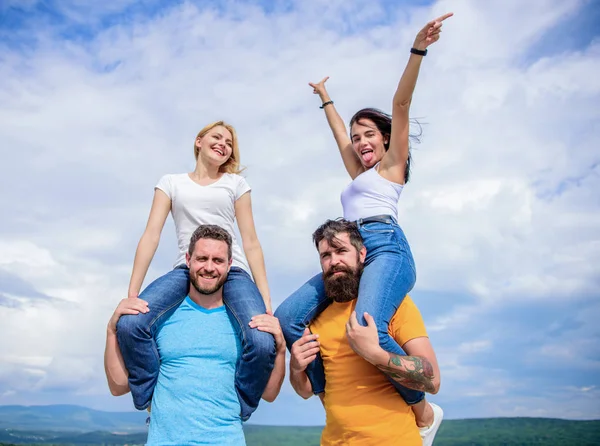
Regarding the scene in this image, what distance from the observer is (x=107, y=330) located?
5938 mm

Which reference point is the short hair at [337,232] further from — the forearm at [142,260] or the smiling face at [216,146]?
the forearm at [142,260]

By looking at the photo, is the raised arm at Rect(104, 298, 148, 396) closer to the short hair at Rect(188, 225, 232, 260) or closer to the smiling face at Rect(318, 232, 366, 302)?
the short hair at Rect(188, 225, 232, 260)

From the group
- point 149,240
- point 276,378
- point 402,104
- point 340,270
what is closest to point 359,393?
point 276,378

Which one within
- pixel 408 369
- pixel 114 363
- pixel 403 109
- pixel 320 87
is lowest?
pixel 408 369

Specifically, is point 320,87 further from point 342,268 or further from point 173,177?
point 342,268

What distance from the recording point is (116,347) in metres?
5.88

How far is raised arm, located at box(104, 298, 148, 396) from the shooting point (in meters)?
5.82

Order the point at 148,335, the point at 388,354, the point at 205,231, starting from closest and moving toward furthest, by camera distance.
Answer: the point at 388,354
the point at 148,335
the point at 205,231

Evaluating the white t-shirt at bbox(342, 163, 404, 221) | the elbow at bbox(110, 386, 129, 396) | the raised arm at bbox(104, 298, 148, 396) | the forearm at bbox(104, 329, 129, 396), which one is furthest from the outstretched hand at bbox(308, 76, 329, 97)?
the elbow at bbox(110, 386, 129, 396)

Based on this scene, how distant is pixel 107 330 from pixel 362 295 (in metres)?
2.81

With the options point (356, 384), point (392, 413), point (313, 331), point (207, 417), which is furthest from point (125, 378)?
point (392, 413)

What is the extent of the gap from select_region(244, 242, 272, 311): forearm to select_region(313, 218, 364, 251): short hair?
3.00ft

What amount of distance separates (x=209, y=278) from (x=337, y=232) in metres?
1.53

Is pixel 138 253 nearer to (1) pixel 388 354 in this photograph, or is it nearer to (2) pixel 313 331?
(2) pixel 313 331
